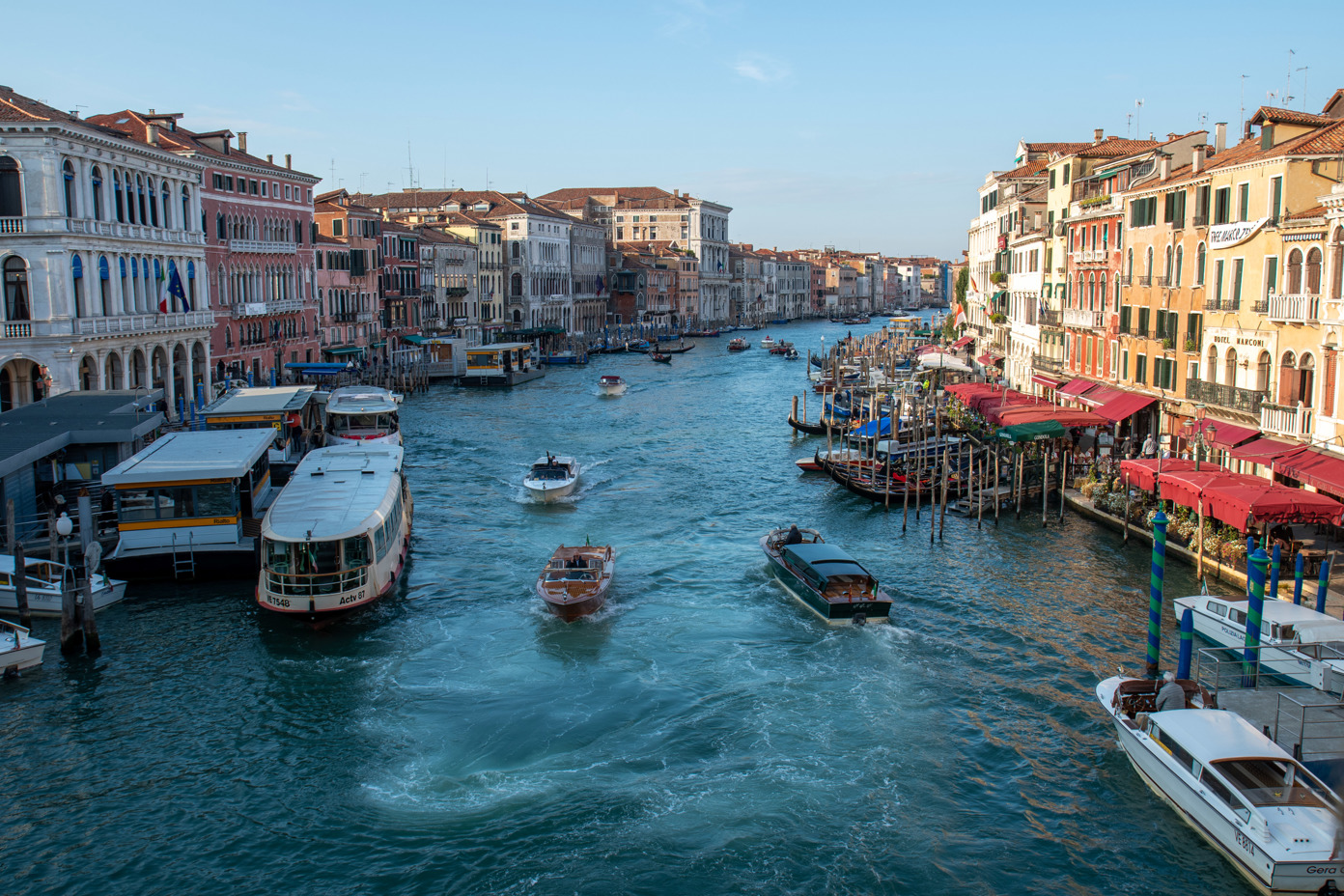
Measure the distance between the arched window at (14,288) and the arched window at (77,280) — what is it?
3.30 feet

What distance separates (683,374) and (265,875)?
57.6 metres

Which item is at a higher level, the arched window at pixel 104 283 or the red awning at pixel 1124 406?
the arched window at pixel 104 283

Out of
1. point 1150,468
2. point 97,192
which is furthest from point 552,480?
point 97,192

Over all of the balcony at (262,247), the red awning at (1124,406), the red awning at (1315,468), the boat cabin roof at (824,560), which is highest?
the balcony at (262,247)

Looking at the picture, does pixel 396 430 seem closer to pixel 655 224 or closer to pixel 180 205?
pixel 180 205

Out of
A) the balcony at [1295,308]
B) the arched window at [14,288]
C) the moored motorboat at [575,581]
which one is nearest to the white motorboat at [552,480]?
the moored motorboat at [575,581]

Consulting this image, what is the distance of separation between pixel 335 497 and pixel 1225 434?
1738 cm

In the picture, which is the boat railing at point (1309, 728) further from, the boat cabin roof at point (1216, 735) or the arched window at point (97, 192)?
the arched window at point (97, 192)

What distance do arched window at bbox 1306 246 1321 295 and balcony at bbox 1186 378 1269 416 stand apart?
218cm

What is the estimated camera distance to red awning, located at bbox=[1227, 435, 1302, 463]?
19859 millimetres

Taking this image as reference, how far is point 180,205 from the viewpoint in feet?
117

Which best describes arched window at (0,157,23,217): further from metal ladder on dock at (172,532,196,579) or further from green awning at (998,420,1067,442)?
green awning at (998,420,1067,442)

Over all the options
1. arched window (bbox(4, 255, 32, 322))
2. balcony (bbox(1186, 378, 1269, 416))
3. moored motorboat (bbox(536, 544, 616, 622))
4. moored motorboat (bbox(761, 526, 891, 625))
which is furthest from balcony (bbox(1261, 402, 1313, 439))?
arched window (bbox(4, 255, 32, 322))

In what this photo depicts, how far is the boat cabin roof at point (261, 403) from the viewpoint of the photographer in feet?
92.4
